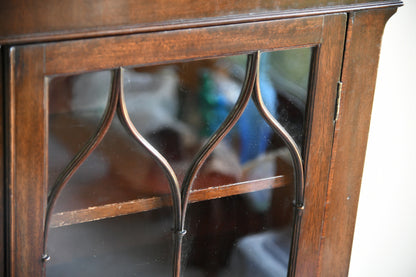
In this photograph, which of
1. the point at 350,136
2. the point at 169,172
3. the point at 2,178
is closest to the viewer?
the point at 2,178

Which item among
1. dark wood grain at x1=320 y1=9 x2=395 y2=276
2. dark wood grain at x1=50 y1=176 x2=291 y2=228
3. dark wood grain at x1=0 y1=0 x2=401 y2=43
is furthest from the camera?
dark wood grain at x1=320 y1=9 x2=395 y2=276

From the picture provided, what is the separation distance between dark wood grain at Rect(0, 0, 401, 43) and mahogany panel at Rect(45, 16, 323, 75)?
1 centimetres

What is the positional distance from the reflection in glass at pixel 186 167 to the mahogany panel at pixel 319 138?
2 centimetres

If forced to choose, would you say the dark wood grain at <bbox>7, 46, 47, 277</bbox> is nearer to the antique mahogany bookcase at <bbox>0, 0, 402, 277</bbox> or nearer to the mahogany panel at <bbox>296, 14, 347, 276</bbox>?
the antique mahogany bookcase at <bbox>0, 0, 402, 277</bbox>

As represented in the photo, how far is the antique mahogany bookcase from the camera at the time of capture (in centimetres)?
65

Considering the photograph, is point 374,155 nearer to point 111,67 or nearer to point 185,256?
point 185,256

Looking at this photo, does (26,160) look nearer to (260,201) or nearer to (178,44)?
(178,44)

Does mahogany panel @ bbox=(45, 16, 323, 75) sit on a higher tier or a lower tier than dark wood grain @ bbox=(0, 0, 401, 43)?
lower

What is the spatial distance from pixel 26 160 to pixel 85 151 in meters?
0.06

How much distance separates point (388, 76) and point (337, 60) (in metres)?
0.46

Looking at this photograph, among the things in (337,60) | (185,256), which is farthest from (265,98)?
(185,256)

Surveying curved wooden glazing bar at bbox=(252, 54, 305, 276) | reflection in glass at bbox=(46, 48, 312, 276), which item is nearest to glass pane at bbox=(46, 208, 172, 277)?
reflection in glass at bbox=(46, 48, 312, 276)

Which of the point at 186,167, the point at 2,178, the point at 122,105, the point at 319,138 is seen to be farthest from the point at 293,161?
the point at 2,178

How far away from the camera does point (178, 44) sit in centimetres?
70
